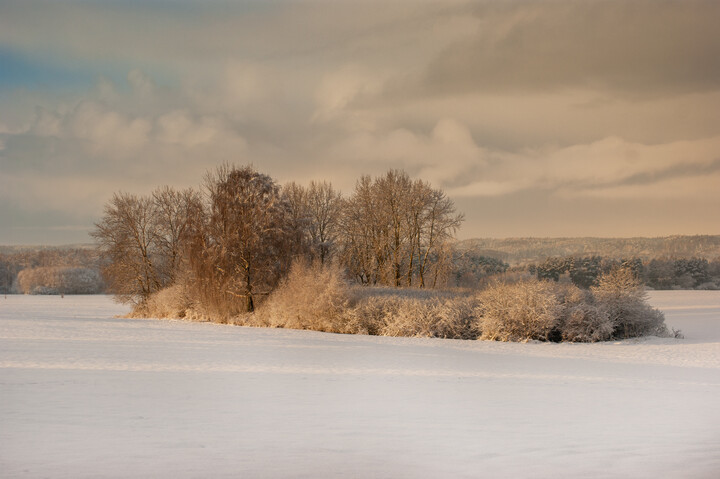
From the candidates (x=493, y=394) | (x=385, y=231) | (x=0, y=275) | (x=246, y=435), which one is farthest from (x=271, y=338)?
(x=0, y=275)

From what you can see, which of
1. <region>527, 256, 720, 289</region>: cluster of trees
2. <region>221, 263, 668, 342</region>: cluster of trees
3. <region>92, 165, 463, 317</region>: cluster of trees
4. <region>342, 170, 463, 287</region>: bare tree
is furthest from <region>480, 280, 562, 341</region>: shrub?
<region>527, 256, 720, 289</region>: cluster of trees

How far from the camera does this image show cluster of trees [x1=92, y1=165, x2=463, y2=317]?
3200 centimetres

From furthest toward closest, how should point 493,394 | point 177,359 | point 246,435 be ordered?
point 177,359 < point 493,394 < point 246,435

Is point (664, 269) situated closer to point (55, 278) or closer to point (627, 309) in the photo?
point (627, 309)

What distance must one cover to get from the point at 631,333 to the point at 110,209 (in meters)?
31.0

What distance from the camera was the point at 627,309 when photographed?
24.9m

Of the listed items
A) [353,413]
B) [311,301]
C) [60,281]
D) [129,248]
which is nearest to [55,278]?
[60,281]

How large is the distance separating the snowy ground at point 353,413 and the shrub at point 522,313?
3.82m

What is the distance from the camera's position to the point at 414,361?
57.4 feet

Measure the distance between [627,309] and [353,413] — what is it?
17.9 m

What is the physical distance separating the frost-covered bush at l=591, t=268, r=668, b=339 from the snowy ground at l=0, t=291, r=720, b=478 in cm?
481

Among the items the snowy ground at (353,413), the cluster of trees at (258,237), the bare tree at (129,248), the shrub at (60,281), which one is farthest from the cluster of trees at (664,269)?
the shrub at (60,281)

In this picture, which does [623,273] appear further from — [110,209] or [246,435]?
[110,209]

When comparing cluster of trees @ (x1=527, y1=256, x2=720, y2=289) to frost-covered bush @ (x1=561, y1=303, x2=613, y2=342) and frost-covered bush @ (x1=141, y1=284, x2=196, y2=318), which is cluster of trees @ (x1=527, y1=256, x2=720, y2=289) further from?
frost-covered bush @ (x1=561, y1=303, x2=613, y2=342)
